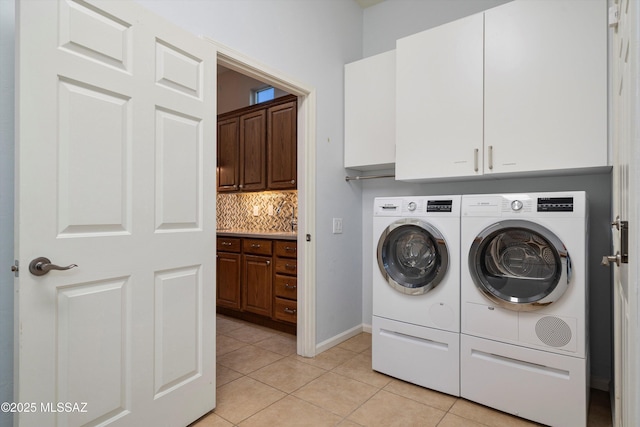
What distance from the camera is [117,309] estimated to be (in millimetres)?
1509

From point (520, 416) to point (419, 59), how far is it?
2290 millimetres

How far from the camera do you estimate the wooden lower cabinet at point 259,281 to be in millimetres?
3203

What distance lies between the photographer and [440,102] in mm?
2432

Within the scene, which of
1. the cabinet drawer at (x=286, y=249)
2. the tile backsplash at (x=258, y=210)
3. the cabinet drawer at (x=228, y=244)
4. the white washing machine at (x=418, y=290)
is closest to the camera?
the white washing machine at (x=418, y=290)

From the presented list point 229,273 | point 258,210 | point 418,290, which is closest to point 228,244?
point 229,273

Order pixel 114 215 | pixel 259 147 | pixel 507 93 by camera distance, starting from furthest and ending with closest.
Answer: pixel 259 147
pixel 507 93
pixel 114 215

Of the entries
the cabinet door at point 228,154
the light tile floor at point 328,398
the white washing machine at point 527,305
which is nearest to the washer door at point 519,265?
the white washing machine at point 527,305

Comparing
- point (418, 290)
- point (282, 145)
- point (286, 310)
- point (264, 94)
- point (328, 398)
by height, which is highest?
point (264, 94)

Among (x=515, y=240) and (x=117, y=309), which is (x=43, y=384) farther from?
(x=515, y=240)

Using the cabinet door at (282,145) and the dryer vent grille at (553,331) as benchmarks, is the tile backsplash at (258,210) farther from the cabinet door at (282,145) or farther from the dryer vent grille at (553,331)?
→ the dryer vent grille at (553,331)

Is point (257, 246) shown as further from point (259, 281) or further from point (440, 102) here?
point (440, 102)

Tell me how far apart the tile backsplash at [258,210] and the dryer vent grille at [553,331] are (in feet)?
8.47

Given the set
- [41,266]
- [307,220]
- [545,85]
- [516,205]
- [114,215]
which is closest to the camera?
[41,266]

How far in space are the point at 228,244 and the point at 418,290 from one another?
7.00 feet
